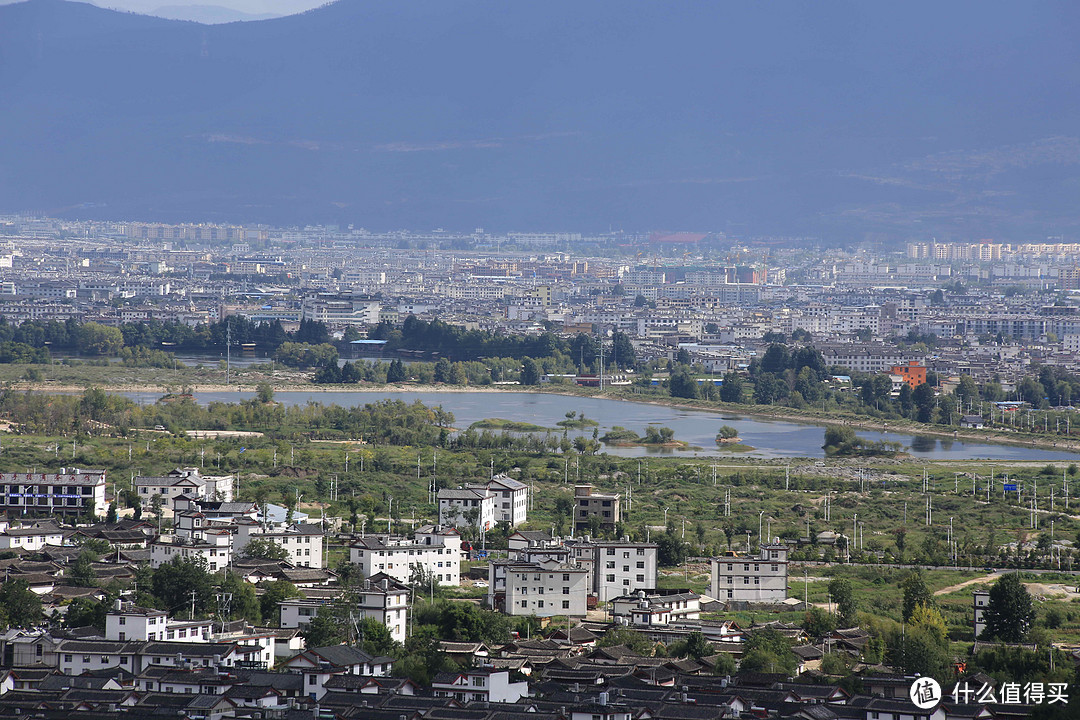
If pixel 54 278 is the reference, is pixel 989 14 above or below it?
above

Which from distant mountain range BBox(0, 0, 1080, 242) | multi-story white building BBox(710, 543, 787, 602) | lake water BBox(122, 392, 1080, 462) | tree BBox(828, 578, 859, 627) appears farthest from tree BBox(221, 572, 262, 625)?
distant mountain range BBox(0, 0, 1080, 242)

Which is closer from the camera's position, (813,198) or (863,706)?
(863,706)

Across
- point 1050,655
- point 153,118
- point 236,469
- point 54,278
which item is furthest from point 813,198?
point 1050,655

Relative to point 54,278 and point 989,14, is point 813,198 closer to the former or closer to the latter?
point 989,14

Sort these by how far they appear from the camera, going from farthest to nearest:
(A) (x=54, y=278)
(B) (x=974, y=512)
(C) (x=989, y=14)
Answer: (C) (x=989, y=14), (A) (x=54, y=278), (B) (x=974, y=512)

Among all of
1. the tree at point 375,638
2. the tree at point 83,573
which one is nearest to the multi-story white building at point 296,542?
the tree at point 83,573

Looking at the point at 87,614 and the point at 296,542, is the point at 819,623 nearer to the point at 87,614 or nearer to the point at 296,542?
the point at 296,542

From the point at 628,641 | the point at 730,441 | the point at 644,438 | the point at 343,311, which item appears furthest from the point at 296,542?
the point at 343,311
